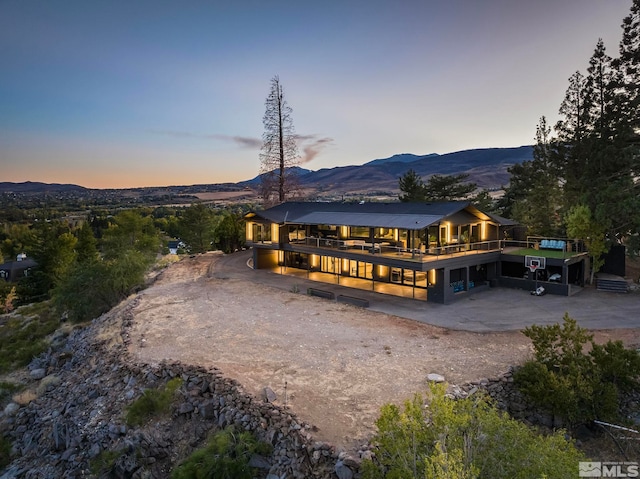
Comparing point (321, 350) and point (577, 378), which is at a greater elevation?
point (577, 378)

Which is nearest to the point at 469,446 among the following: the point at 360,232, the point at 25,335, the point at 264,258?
the point at 360,232

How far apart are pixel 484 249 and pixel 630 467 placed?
600 inches

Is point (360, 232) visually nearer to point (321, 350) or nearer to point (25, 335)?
point (321, 350)

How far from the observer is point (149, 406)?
10.8m

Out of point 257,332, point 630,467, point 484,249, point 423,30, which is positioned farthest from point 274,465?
point 423,30

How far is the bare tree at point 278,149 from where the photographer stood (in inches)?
1569

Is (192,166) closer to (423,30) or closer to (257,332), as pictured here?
(423,30)

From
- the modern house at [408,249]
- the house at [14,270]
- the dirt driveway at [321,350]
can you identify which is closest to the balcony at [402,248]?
the modern house at [408,249]

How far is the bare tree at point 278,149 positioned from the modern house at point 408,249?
12231mm

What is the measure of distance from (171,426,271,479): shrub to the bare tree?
1330 inches

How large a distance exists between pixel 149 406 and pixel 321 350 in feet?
19.4

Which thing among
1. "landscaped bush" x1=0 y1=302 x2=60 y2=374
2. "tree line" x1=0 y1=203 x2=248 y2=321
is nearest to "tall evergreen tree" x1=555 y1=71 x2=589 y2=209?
"tree line" x1=0 y1=203 x2=248 y2=321

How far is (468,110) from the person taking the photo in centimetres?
6438

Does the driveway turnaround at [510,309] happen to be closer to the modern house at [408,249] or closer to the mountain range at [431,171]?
the modern house at [408,249]
